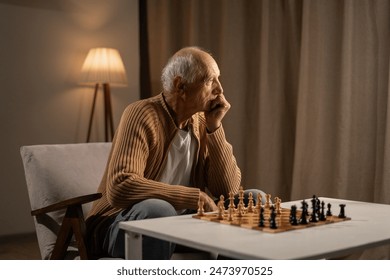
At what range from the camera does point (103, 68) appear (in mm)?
4367

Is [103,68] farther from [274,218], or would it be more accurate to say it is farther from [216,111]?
[274,218]

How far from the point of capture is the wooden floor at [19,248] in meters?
3.84

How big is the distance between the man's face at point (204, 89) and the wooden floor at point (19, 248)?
191 cm

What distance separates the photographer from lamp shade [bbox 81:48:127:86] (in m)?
4.34

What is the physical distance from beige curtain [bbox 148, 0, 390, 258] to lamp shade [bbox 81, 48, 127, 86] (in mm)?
570

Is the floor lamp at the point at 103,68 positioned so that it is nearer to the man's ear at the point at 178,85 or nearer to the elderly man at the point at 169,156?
the elderly man at the point at 169,156

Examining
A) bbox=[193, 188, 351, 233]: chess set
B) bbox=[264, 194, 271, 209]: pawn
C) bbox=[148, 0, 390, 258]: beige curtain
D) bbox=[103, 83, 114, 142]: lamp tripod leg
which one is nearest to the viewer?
bbox=[193, 188, 351, 233]: chess set

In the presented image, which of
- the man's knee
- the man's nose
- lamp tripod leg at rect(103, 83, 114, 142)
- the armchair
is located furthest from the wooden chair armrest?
lamp tripod leg at rect(103, 83, 114, 142)

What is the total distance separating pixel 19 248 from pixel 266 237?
292 centimetres

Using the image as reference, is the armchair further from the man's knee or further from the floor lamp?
the floor lamp

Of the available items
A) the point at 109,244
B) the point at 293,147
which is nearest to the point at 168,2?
the point at 293,147

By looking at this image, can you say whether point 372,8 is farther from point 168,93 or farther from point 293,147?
point 168,93

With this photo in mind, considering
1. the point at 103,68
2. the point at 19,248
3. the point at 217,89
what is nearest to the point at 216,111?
the point at 217,89

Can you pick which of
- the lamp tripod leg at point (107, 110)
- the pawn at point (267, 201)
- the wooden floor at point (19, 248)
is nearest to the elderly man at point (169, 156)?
the pawn at point (267, 201)
